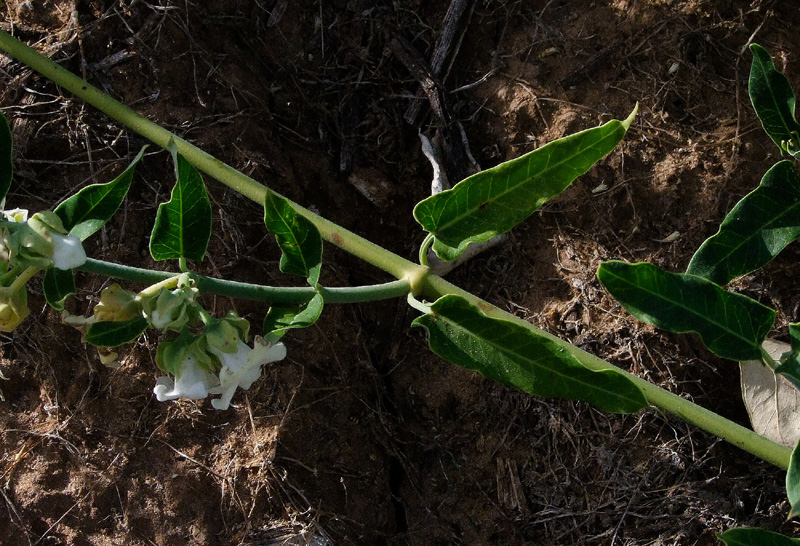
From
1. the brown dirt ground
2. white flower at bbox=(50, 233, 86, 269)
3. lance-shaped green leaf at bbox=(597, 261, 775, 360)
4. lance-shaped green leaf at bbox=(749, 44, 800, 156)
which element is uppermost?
lance-shaped green leaf at bbox=(749, 44, 800, 156)

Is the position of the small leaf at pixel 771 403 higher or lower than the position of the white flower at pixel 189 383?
lower

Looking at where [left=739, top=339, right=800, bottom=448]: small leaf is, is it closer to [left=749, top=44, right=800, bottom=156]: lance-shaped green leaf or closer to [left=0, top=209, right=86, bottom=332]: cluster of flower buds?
[left=749, top=44, right=800, bottom=156]: lance-shaped green leaf

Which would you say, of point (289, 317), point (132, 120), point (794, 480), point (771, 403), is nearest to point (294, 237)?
point (289, 317)

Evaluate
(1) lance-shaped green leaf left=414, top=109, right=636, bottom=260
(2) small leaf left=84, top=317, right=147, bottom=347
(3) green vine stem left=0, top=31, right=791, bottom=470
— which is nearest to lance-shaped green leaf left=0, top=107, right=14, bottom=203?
(2) small leaf left=84, top=317, right=147, bottom=347

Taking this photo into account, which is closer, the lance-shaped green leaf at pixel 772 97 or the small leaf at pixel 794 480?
the small leaf at pixel 794 480

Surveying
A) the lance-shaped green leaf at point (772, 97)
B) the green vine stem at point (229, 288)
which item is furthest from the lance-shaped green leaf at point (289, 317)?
the lance-shaped green leaf at point (772, 97)

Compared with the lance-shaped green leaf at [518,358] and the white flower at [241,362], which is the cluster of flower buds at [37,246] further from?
the lance-shaped green leaf at [518,358]
